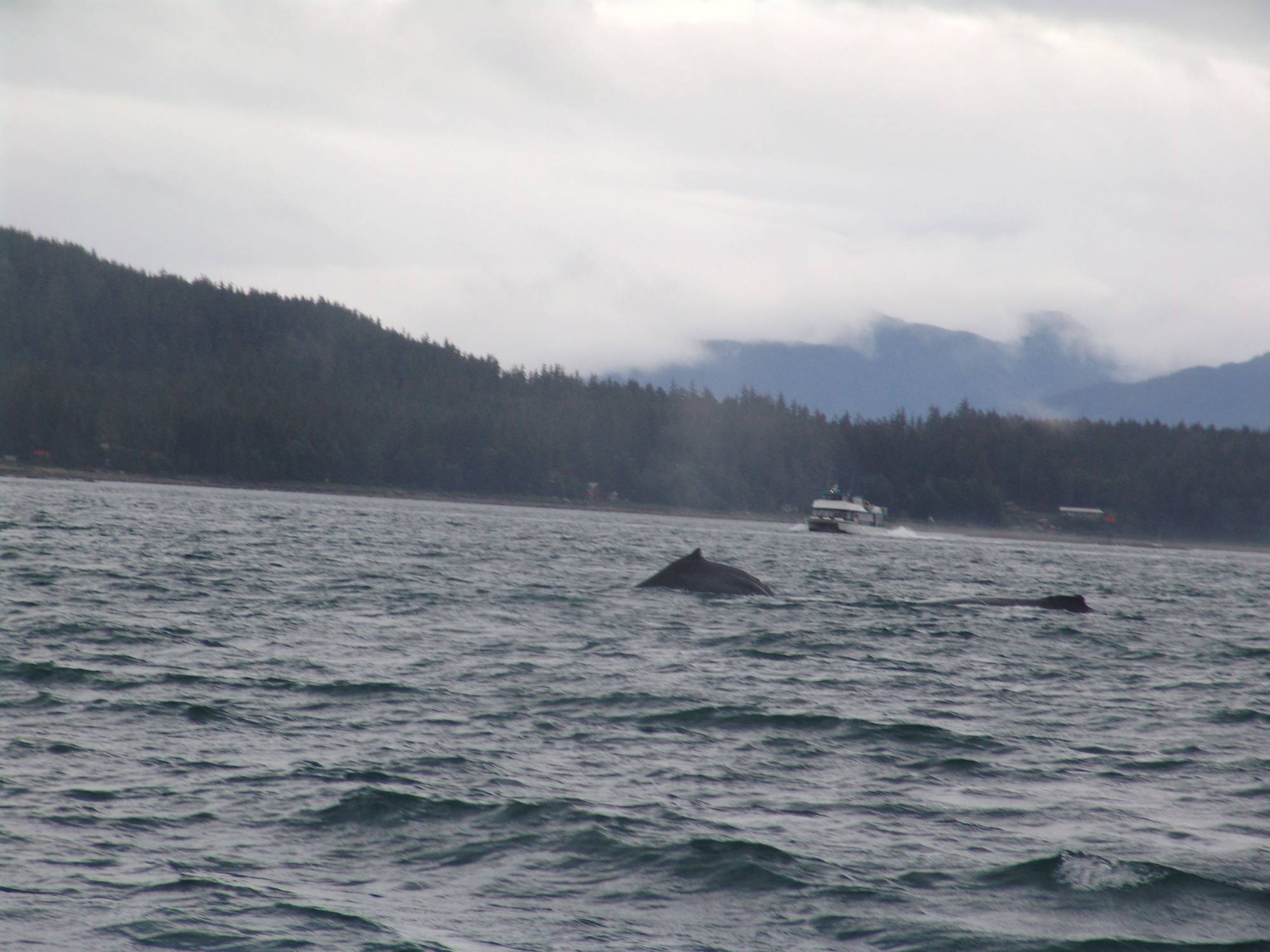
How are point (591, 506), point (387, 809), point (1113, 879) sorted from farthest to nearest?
point (591, 506) < point (387, 809) < point (1113, 879)

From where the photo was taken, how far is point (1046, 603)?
37.8 metres

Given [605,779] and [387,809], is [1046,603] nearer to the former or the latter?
[605,779]

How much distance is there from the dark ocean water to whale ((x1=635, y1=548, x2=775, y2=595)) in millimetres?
6523

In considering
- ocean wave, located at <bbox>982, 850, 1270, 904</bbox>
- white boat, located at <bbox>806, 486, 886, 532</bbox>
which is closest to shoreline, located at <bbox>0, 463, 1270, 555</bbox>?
white boat, located at <bbox>806, 486, 886, 532</bbox>

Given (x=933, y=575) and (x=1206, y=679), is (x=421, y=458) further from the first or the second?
(x=1206, y=679)

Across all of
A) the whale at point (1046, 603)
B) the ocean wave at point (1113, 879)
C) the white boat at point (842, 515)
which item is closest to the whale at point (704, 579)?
the whale at point (1046, 603)

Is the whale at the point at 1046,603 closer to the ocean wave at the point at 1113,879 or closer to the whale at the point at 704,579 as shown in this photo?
the whale at the point at 704,579

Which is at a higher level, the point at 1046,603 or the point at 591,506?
the point at 591,506

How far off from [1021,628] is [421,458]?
171 metres

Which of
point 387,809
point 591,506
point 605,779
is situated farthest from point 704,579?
point 591,506

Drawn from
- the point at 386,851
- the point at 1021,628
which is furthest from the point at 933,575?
the point at 386,851

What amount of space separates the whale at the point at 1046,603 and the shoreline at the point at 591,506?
132 metres

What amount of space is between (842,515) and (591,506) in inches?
2303

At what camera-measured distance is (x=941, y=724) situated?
17.3 metres
